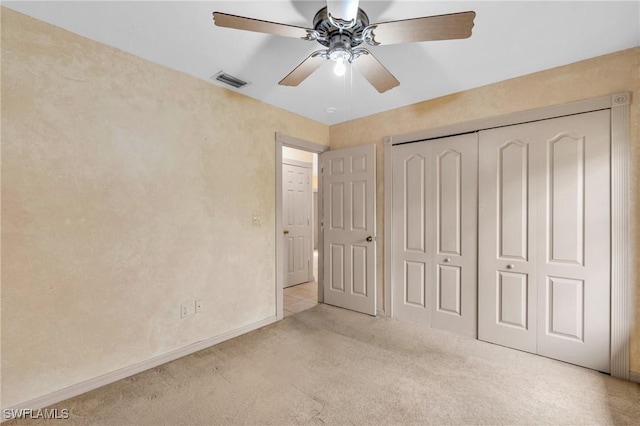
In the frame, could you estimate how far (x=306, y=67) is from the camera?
1881mm

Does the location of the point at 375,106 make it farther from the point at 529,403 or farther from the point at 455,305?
the point at 529,403

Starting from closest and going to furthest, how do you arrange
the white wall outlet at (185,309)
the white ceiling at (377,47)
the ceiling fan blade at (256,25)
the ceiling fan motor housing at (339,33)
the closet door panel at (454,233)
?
the ceiling fan blade at (256,25) → the ceiling fan motor housing at (339,33) → the white ceiling at (377,47) → the white wall outlet at (185,309) → the closet door panel at (454,233)

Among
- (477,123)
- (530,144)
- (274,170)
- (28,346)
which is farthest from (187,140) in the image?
(530,144)

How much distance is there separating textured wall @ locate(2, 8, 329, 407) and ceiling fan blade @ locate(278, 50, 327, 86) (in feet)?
3.61

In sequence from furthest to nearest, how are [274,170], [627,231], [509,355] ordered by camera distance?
1. [274,170]
2. [509,355]
3. [627,231]

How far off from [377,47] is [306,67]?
634 mm

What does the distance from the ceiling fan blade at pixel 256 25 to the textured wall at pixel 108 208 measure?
1.28m

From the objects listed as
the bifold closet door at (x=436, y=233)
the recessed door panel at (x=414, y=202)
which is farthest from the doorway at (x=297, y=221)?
the recessed door panel at (x=414, y=202)

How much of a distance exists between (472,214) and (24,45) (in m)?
3.65

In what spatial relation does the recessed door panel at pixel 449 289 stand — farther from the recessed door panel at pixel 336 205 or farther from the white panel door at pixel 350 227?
the recessed door panel at pixel 336 205

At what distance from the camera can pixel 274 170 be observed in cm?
329

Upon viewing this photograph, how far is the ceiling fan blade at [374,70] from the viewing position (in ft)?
5.86

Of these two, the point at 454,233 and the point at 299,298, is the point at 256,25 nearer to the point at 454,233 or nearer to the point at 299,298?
the point at 454,233

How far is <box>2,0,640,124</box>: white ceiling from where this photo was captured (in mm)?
1720
